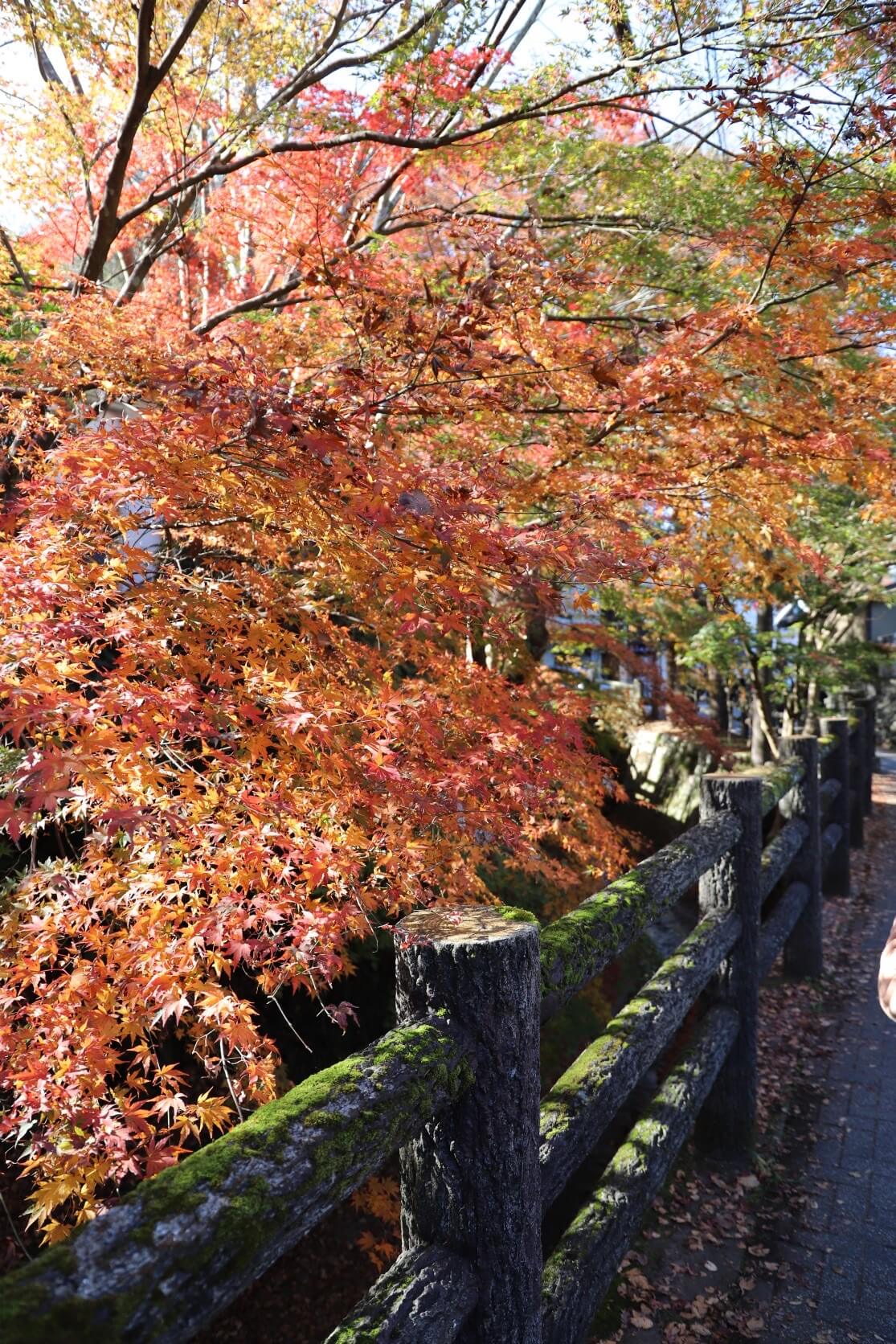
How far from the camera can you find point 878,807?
1234 cm

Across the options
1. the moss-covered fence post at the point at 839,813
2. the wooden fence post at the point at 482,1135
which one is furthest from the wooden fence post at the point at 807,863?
the wooden fence post at the point at 482,1135

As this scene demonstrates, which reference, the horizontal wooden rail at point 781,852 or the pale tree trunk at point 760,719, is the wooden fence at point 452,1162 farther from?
the pale tree trunk at point 760,719

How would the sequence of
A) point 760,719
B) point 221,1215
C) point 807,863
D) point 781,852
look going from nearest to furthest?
1. point 221,1215
2. point 781,852
3. point 807,863
4. point 760,719

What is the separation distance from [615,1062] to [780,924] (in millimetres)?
2845

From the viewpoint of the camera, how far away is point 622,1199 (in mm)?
2588

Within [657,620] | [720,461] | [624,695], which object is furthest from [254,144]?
[624,695]

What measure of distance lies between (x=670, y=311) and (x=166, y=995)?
220 inches

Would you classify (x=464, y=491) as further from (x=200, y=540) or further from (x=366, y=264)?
(x=366, y=264)

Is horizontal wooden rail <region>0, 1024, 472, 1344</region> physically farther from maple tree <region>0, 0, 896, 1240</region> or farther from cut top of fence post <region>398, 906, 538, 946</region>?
maple tree <region>0, 0, 896, 1240</region>

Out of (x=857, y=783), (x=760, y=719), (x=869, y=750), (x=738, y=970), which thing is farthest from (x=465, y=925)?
(x=869, y=750)

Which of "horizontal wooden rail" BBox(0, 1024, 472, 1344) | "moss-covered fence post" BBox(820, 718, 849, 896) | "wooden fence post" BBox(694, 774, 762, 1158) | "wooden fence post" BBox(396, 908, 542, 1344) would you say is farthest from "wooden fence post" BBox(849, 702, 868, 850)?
"horizontal wooden rail" BBox(0, 1024, 472, 1344)

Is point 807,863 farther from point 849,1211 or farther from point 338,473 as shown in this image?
point 338,473

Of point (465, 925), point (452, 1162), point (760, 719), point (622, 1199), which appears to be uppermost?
point (465, 925)

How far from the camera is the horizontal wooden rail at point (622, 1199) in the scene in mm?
2162
